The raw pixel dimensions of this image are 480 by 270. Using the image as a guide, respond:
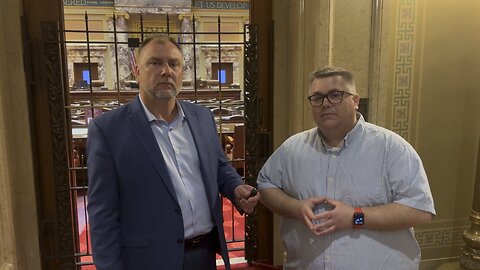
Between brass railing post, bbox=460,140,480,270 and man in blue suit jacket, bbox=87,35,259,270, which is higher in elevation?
man in blue suit jacket, bbox=87,35,259,270

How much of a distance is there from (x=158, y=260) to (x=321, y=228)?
2.11 ft

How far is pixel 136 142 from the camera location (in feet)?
5.18

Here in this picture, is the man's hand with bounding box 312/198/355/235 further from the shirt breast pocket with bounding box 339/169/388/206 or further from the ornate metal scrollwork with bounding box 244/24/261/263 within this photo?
the ornate metal scrollwork with bounding box 244/24/261/263

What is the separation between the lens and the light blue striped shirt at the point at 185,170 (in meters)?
1.65

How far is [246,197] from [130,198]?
1.52ft

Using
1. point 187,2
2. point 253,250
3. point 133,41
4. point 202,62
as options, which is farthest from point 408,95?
point 187,2

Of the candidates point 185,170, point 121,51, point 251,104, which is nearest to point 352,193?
point 185,170

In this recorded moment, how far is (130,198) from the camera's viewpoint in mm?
1576

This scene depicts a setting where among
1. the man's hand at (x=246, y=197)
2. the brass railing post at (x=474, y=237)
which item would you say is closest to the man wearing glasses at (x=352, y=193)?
the man's hand at (x=246, y=197)

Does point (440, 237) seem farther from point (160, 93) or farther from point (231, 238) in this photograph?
point (160, 93)

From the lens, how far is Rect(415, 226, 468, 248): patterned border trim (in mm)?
2971

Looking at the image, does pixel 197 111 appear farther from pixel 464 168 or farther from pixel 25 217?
pixel 464 168

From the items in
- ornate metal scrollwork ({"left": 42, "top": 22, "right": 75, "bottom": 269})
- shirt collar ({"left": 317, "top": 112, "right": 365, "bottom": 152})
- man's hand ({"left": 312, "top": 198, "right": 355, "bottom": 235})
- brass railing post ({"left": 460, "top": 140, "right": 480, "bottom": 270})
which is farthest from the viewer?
brass railing post ({"left": 460, "top": 140, "right": 480, "bottom": 270})

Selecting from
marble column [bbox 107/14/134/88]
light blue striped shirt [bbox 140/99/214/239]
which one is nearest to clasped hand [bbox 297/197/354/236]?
light blue striped shirt [bbox 140/99/214/239]
